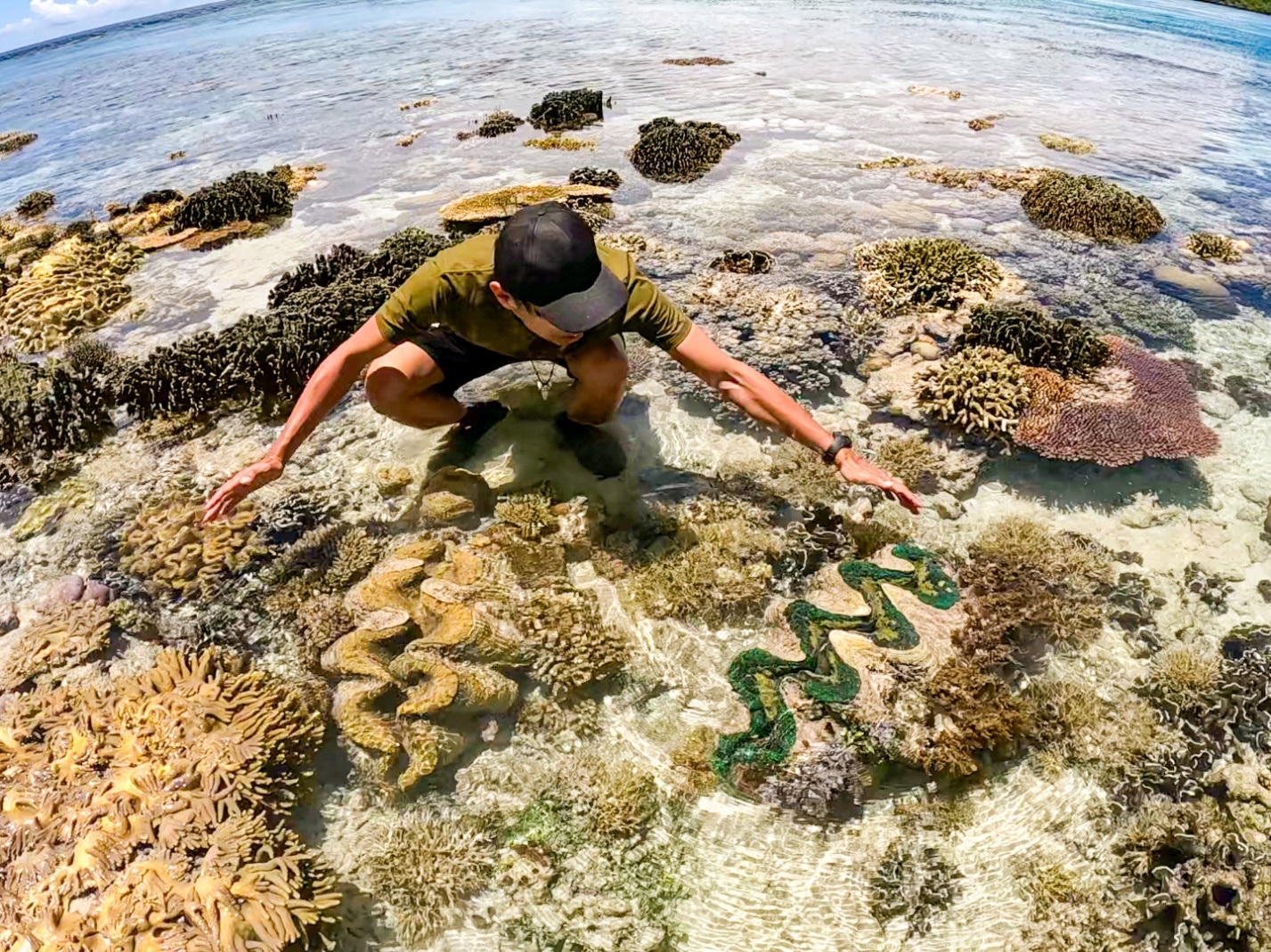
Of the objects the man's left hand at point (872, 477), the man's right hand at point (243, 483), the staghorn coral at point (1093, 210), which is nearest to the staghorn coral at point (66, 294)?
the man's right hand at point (243, 483)

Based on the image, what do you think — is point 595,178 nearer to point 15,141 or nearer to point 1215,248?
point 1215,248

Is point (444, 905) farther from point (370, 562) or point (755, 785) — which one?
point (370, 562)

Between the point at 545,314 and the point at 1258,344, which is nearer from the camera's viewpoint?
the point at 545,314

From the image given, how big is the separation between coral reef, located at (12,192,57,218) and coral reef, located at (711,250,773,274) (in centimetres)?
1363

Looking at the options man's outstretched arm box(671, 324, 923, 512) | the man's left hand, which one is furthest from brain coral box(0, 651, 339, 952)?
the man's left hand

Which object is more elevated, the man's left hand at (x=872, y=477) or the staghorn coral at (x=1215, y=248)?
the man's left hand at (x=872, y=477)

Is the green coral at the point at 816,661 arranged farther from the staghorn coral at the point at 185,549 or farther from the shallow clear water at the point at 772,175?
the staghorn coral at the point at 185,549

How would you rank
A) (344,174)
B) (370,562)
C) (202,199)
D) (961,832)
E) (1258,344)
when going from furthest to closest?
(344,174)
(202,199)
(1258,344)
(370,562)
(961,832)

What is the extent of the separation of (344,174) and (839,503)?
1248 centimetres

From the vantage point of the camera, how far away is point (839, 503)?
223 inches

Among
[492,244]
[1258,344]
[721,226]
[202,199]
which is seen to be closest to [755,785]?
[492,244]

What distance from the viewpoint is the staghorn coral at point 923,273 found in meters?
8.24

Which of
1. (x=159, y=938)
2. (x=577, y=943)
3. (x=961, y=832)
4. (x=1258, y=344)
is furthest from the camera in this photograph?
(x=1258, y=344)

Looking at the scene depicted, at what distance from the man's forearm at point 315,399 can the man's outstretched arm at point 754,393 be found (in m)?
2.04
